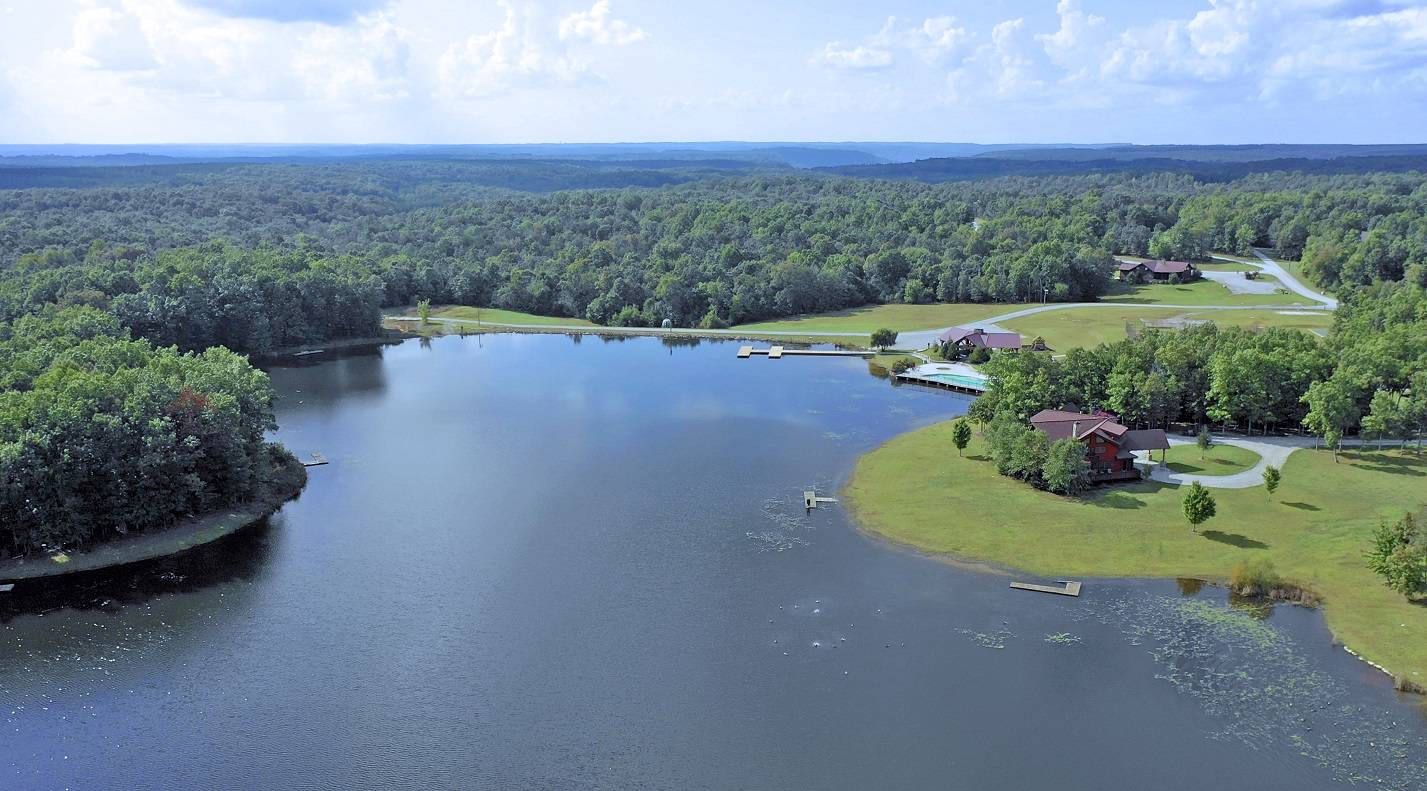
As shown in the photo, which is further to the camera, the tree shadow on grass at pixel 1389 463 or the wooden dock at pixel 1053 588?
the tree shadow on grass at pixel 1389 463

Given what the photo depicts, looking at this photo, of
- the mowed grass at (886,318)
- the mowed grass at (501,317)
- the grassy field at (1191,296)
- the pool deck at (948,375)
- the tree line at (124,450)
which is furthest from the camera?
the mowed grass at (501,317)

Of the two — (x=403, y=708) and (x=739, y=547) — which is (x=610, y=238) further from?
(x=403, y=708)

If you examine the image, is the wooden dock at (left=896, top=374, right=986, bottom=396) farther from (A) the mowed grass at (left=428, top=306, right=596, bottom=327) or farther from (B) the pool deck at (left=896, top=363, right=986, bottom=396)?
(A) the mowed grass at (left=428, top=306, right=596, bottom=327)

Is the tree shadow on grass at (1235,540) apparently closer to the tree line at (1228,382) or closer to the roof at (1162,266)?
the tree line at (1228,382)

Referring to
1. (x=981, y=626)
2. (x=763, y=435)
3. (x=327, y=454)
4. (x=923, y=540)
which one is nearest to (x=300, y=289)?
(x=327, y=454)

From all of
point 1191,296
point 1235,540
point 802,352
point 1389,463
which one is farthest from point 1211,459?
point 1191,296

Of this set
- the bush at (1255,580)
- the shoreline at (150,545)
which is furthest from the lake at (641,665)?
the bush at (1255,580)
